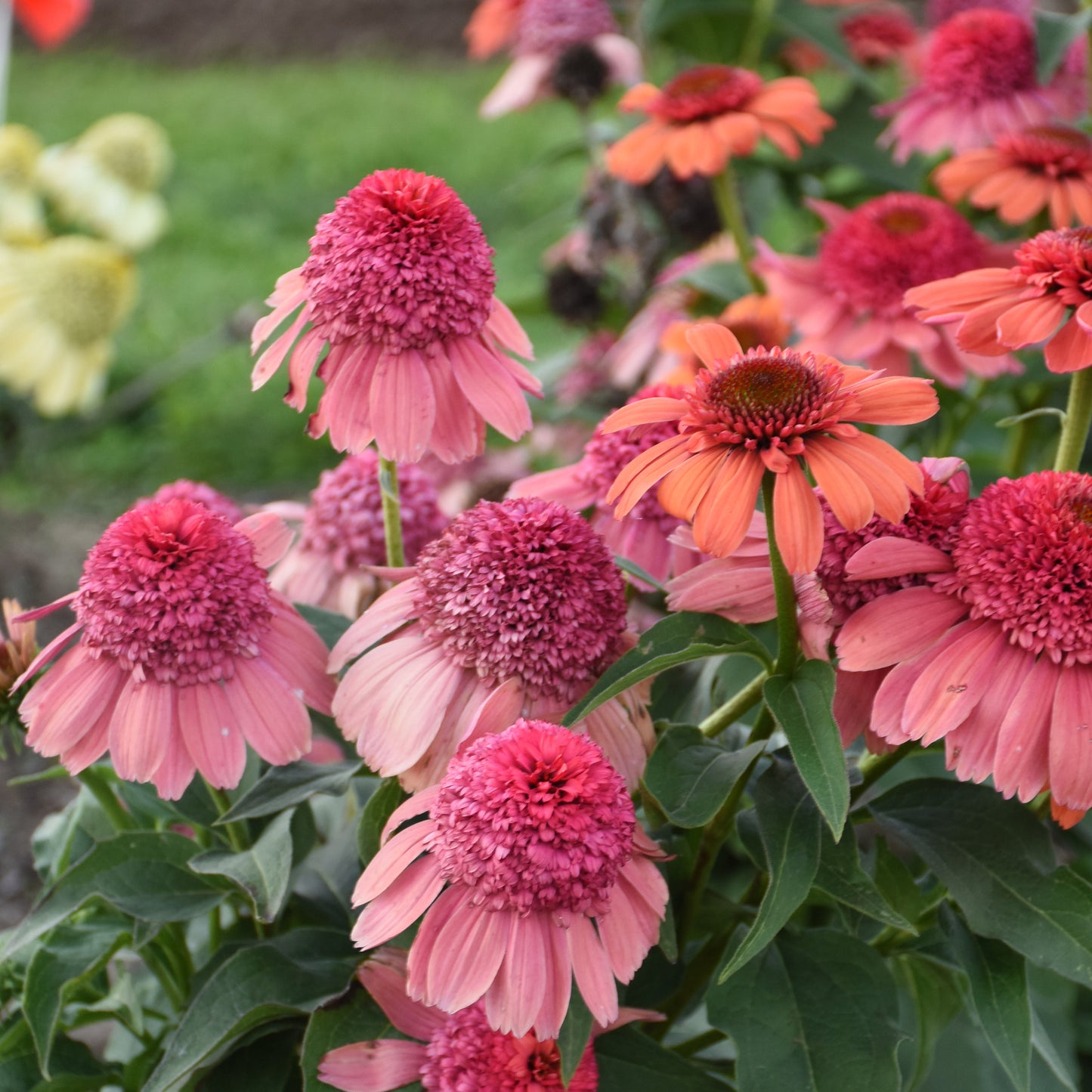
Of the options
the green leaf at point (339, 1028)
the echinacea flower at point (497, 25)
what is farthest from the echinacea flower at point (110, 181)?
the green leaf at point (339, 1028)

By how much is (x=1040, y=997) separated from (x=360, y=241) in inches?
35.5

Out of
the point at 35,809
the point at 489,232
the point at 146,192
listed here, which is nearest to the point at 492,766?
the point at 35,809

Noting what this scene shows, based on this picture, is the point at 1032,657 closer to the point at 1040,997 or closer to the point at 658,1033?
the point at 658,1033

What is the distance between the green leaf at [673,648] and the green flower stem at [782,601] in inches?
0.5

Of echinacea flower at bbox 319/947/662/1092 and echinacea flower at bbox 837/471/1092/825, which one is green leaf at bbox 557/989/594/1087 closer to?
echinacea flower at bbox 319/947/662/1092

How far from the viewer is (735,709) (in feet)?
2.20

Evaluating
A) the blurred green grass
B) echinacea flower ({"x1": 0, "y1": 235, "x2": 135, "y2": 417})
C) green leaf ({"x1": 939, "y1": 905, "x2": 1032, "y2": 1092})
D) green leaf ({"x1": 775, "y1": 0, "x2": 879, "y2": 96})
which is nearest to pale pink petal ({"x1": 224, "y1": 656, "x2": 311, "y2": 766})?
green leaf ({"x1": 939, "y1": 905, "x2": 1032, "y2": 1092})

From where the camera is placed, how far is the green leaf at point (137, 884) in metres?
0.69

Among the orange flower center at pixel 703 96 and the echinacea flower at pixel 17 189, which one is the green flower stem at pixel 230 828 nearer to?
the orange flower center at pixel 703 96

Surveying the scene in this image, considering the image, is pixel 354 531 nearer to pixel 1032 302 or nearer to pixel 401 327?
pixel 401 327

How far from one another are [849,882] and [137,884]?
367mm

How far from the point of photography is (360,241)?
63 centimetres

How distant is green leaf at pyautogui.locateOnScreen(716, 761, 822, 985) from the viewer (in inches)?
22.5

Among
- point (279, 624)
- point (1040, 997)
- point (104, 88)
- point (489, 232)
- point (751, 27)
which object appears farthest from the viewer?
point (104, 88)
